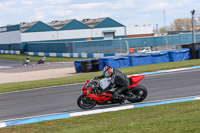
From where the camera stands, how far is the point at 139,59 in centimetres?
2836

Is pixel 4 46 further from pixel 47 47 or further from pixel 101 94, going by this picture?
pixel 101 94

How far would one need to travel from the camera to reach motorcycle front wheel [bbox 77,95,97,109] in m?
11.5

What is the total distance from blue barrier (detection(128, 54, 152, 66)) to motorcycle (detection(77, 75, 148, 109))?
1628 cm

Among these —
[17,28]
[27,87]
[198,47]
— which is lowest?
[27,87]

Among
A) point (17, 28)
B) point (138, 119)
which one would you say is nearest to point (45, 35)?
point (17, 28)

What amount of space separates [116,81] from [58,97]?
14.2 feet

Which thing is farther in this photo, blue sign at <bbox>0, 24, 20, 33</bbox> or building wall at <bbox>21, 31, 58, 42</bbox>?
blue sign at <bbox>0, 24, 20, 33</bbox>

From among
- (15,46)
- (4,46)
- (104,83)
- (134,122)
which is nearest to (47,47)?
(15,46)

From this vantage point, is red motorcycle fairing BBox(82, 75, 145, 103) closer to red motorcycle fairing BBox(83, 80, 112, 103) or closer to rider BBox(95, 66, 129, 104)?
red motorcycle fairing BBox(83, 80, 112, 103)

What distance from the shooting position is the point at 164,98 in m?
12.6

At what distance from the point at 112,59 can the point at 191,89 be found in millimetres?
13341

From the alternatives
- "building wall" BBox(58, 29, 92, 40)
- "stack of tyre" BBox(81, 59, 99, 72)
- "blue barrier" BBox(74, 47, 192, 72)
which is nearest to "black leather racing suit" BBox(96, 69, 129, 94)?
"stack of tyre" BBox(81, 59, 99, 72)

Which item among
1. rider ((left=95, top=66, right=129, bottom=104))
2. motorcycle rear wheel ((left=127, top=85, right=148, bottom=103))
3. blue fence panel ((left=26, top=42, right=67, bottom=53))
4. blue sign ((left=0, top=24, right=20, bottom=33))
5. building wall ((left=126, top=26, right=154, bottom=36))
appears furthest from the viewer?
building wall ((left=126, top=26, right=154, bottom=36))

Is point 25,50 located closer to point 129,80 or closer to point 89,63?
point 89,63
